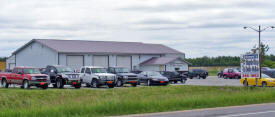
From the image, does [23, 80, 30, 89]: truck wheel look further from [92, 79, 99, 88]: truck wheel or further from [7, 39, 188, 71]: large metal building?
[7, 39, 188, 71]: large metal building

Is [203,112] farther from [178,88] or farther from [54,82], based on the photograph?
[54,82]

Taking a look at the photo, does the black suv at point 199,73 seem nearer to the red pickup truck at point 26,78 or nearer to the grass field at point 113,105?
the red pickup truck at point 26,78

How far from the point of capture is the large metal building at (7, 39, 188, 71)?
193 feet

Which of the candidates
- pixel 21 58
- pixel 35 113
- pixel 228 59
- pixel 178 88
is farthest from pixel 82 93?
pixel 228 59

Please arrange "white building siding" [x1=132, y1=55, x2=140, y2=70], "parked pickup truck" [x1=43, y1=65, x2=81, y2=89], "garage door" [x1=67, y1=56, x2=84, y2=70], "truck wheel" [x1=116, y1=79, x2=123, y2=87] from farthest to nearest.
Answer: "white building siding" [x1=132, y1=55, x2=140, y2=70] → "garage door" [x1=67, y1=56, x2=84, y2=70] → "truck wheel" [x1=116, y1=79, x2=123, y2=87] → "parked pickup truck" [x1=43, y1=65, x2=81, y2=89]

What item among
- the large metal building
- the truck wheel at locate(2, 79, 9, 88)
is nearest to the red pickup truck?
the truck wheel at locate(2, 79, 9, 88)

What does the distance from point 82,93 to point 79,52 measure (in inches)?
1246

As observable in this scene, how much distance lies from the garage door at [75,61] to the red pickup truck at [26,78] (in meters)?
25.6

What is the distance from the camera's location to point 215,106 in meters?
19.0


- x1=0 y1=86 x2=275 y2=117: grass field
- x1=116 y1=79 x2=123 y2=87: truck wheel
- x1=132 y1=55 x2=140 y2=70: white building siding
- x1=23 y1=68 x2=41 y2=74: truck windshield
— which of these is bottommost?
x1=0 y1=86 x2=275 y2=117: grass field

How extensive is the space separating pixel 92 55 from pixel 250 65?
35326 millimetres

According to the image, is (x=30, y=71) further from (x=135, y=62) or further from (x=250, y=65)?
(x=135, y=62)

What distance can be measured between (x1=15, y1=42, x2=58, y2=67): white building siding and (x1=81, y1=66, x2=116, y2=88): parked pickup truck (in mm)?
22526

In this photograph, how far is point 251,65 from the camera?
95.5 ft
